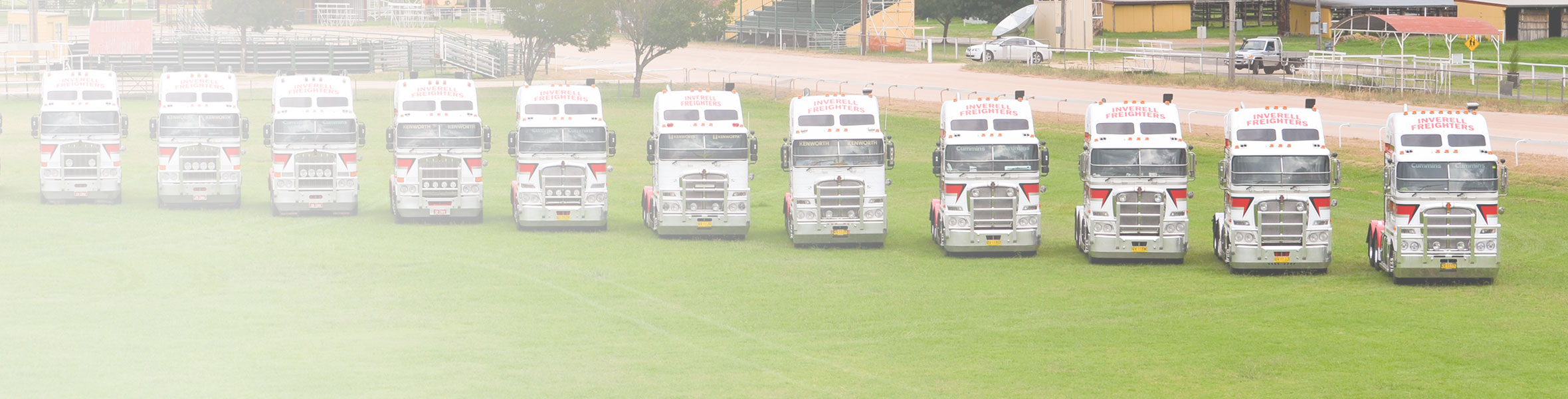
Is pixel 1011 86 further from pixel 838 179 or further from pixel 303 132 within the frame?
pixel 303 132

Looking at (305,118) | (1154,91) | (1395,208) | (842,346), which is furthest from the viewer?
(1154,91)

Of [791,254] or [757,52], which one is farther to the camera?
[757,52]

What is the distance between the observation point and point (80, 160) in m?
41.3

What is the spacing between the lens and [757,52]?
100 metres

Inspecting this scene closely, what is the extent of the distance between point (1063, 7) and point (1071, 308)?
6162 centimetres

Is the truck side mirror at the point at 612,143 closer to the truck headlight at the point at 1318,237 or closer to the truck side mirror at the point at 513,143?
the truck side mirror at the point at 513,143

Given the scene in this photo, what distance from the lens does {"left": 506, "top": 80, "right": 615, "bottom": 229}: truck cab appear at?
3806 cm

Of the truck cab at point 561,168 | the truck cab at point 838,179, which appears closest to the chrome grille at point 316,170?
the truck cab at point 561,168

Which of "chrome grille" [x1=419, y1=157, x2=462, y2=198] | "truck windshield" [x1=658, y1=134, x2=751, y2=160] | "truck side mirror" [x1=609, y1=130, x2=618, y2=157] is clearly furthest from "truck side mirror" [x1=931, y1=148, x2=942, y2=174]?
"chrome grille" [x1=419, y1=157, x2=462, y2=198]

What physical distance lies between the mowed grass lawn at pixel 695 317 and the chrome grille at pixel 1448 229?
84 centimetres

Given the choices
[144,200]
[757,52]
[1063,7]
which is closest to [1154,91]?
[1063,7]

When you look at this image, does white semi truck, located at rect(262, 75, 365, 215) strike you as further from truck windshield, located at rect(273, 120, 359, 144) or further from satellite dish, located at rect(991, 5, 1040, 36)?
satellite dish, located at rect(991, 5, 1040, 36)

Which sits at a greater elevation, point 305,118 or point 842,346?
point 305,118

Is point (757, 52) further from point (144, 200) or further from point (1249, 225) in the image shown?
point (1249, 225)
